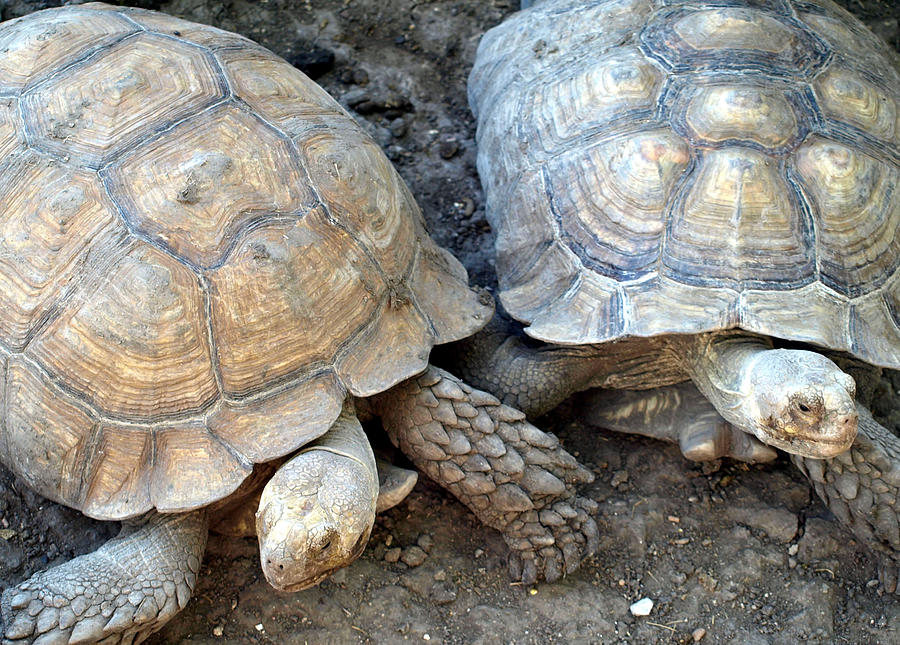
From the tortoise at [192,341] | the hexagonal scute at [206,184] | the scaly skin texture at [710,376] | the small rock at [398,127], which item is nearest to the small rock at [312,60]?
the small rock at [398,127]

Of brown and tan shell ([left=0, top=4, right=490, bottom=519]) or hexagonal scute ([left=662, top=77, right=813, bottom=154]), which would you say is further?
hexagonal scute ([left=662, top=77, right=813, bottom=154])

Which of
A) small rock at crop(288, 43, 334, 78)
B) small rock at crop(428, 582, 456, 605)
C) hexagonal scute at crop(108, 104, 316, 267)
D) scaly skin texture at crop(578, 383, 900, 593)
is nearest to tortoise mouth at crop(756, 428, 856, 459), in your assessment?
scaly skin texture at crop(578, 383, 900, 593)

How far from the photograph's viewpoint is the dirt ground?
2.83m

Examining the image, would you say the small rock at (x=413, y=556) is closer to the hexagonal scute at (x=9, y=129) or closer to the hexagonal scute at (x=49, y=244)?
the hexagonal scute at (x=49, y=244)

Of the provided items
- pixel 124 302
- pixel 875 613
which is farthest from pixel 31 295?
pixel 875 613

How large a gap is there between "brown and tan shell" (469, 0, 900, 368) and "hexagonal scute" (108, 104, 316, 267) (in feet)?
3.22

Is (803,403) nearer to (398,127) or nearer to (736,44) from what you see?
(736,44)

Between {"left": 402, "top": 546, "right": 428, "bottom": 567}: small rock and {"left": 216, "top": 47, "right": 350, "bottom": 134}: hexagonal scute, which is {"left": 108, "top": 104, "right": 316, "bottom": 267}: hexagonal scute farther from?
{"left": 402, "top": 546, "right": 428, "bottom": 567}: small rock

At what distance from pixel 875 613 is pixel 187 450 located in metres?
2.29

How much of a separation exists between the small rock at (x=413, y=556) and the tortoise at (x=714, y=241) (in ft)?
2.08

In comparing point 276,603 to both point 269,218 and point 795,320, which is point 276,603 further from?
point 795,320

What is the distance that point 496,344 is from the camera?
11.1ft

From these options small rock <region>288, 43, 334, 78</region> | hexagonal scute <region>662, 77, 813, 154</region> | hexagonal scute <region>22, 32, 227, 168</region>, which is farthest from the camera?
small rock <region>288, 43, 334, 78</region>

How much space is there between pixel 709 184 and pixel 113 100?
1.98 m
